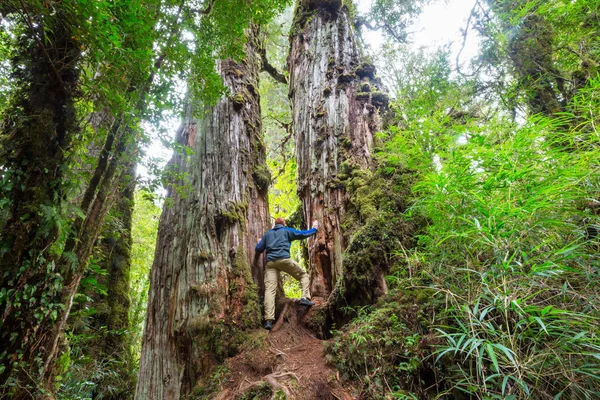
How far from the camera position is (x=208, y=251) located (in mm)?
4359

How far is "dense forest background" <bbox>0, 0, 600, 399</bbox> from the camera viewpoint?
6.82 ft

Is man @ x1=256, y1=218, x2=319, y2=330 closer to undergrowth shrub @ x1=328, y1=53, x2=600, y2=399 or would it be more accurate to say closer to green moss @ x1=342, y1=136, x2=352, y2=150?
undergrowth shrub @ x1=328, y1=53, x2=600, y2=399

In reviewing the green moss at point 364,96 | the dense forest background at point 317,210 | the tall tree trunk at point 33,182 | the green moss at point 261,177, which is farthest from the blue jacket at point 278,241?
the green moss at point 364,96

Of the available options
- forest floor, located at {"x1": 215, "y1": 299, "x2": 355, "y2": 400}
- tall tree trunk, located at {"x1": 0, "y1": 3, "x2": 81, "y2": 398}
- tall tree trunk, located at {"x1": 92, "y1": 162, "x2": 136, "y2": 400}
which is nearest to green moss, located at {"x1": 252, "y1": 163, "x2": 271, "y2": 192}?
tall tree trunk, located at {"x1": 92, "y1": 162, "x2": 136, "y2": 400}

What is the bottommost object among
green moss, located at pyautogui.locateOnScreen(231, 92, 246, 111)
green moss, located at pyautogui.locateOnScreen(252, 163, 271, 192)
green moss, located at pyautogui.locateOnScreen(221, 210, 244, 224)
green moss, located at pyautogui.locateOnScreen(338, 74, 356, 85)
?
green moss, located at pyautogui.locateOnScreen(221, 210, 244, 224)

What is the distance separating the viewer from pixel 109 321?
6516 mm

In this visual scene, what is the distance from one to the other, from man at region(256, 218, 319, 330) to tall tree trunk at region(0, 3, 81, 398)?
8.20 ft

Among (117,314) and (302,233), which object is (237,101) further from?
(117,314)

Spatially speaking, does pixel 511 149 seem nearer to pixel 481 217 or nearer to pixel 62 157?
pixel 481 217

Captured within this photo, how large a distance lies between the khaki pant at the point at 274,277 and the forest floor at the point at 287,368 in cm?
20

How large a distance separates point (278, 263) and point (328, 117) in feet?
10.2

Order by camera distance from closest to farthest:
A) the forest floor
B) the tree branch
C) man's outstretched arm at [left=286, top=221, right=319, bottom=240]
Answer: the forest floor → man's outstretched arm at [left=286, top=221, right=319, bottom=240] → the tree branch

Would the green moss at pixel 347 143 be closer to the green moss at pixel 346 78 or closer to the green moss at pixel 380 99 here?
the green moss at pixel 380 99

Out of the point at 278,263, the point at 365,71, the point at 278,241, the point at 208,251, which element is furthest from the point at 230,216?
the point at 365,71
